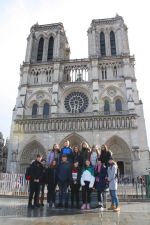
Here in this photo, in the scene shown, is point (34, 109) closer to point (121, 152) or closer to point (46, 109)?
point (46, 109)

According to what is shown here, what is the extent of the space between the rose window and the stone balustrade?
2.25 meters

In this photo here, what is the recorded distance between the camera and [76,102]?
74.4 feet

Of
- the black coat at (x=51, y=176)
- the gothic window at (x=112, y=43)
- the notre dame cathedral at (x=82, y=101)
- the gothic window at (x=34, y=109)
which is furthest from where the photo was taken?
the gothic window at (x=112, y=43)

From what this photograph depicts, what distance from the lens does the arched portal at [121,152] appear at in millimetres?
18734

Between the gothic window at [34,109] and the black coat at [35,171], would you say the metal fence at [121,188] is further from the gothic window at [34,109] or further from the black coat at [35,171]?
the gothic window at [34,109]

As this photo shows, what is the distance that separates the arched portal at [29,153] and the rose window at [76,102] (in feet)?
18.2

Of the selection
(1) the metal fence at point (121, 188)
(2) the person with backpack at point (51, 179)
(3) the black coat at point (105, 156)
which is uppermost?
(3) the black coat at point (105, 156)

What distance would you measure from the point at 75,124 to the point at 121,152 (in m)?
5.75

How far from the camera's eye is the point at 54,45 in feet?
85.6

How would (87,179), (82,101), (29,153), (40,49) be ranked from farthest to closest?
(40,49), (82,101), (29,153), (87,179)

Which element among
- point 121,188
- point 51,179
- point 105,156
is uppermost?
point 105,156

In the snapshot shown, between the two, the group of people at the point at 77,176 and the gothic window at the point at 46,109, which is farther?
the gothic window at the point at 46,109

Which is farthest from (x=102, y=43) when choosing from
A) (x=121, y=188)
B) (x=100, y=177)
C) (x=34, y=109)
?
(x=100, y=177)

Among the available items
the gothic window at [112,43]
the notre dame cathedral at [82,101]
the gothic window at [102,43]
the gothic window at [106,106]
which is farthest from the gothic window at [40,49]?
the gothic window at [106,106]
